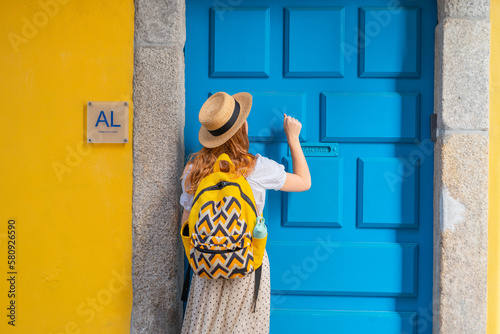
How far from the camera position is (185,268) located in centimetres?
253

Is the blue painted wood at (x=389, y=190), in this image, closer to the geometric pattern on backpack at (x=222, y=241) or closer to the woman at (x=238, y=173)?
the woman at (x=238, y=173)

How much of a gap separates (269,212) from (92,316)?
1260 millimetres

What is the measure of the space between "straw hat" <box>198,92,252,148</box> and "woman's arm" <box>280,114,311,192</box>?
1.02 ft

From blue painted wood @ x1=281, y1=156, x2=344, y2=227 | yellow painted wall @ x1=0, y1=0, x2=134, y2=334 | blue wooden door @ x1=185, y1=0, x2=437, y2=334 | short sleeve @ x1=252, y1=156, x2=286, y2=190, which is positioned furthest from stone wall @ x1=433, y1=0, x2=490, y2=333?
yellow painted wall @ x1=0, y1=0, x2=134, y2=334

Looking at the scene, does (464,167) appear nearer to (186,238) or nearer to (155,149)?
(186,238)

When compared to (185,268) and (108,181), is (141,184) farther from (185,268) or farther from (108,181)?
(185,268)

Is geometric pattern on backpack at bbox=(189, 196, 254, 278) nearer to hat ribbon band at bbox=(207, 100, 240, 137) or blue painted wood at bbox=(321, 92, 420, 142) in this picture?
hat ribbon band at bbox=(207, 100, 240, 137)

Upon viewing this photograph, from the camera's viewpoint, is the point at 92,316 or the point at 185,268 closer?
the point at 92,316

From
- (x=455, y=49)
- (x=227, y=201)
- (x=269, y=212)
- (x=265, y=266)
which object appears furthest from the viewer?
(x=269, y=212)

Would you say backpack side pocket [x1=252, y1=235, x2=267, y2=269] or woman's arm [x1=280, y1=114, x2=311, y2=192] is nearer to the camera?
backpack side pocket [x1=252, y1=235, x2=267, y2=269]

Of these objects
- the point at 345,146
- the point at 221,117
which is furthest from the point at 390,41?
the point at 221,117

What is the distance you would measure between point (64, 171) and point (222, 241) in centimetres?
123

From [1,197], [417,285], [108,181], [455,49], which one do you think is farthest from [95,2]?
[417,285]

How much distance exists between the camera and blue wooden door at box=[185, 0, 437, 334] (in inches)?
96.0
